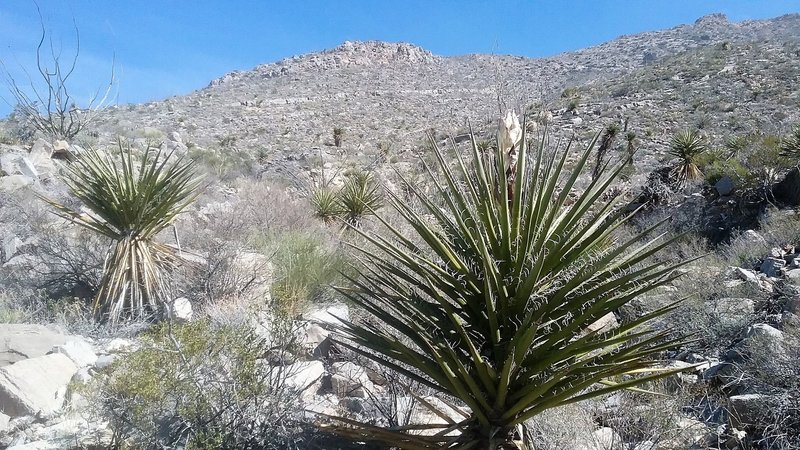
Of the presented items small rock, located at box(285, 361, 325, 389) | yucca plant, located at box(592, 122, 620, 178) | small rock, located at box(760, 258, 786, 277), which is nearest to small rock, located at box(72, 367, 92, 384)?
small rock, located at box(285, 361, 325, 389)

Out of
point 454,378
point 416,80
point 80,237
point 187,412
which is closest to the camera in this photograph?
point 454,378

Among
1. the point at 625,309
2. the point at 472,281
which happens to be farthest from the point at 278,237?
the point at 472,281

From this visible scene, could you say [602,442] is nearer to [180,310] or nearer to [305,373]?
[305,373]

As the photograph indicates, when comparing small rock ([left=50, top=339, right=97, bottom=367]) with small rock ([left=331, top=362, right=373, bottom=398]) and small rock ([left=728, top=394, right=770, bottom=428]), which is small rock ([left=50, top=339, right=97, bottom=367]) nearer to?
small rock ([left=331, top=362, right=373, bottom=398])

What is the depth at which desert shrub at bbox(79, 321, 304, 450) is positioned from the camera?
3.86 m

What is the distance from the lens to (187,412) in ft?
12.7

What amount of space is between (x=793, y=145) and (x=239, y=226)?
13.0 meters

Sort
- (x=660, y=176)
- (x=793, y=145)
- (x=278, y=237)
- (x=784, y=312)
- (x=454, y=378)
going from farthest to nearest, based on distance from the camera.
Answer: (x=660, y=176), (x=793, y=145), (x=278, y=237), (x=784, y=312), (x=454, y=378)

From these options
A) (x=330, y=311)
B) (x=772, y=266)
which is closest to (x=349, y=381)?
(x=330, y=311)

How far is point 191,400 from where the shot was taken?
3998 millimetres

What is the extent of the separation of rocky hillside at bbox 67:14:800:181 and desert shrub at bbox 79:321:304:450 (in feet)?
26.0

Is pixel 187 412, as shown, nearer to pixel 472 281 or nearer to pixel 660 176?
pixel 472 281

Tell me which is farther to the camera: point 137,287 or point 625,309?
point 625,309

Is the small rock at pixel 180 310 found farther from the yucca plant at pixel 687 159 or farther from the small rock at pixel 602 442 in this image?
the yucca plant at pixel 687 159
